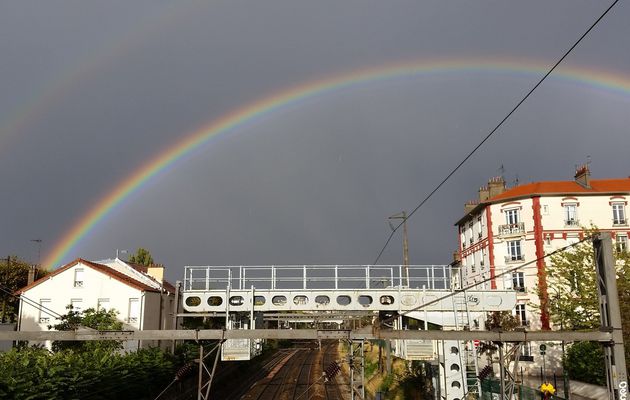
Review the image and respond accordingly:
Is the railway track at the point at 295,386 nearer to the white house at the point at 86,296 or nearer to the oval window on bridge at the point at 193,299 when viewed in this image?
the oval window on bridge at the point at 193,299

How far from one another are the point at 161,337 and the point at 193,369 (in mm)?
23500

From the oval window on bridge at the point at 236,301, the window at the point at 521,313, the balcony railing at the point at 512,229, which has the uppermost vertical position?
the balcony railing at the point at 512,229

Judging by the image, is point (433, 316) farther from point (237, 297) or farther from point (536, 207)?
point (536, 207)

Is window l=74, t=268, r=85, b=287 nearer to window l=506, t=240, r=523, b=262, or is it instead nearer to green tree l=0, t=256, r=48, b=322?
green tree l=0, t=256, r=48, b=322

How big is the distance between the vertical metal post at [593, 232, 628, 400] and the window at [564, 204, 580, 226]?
44780 millimetres

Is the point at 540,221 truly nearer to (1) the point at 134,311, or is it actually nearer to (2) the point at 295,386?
(2) the point at 295,386

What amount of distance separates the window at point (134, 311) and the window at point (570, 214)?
1641 inches

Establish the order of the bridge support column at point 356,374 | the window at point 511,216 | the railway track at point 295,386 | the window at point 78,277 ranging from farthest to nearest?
1. the window at point 511,216
2. the window at point 78,277
3. the railway track at point 295,386
4. the bridge support column at point 356,374

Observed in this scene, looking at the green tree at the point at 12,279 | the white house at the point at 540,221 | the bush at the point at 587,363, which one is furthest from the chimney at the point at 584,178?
the green tree at the point at 12,279

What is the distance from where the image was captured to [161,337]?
57.5 feet

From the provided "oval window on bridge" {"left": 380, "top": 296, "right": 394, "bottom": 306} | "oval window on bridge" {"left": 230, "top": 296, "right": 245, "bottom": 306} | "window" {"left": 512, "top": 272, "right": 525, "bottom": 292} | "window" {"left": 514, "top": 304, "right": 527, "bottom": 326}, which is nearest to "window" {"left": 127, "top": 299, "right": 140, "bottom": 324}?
"oval window on bridge" {"left": 230, "top": 296, "right": 245, "bottom": 306}

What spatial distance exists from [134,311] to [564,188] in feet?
144

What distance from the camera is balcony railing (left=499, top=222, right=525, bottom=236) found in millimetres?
57125

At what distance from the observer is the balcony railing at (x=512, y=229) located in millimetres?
57125
